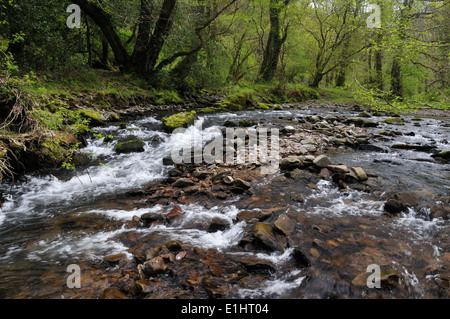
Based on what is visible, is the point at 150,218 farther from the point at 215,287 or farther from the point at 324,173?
the point at 324,173

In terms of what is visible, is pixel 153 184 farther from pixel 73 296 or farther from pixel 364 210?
pixel 364 210

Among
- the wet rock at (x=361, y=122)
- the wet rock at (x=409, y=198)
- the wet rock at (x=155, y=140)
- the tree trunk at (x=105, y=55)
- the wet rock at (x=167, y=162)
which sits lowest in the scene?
the wet rock at (x=409, y=198)

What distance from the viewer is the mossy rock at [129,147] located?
621cm

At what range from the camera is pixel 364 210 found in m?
3.38

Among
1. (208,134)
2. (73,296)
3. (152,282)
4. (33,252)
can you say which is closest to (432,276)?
(152,282)

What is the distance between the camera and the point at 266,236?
2.66 meters

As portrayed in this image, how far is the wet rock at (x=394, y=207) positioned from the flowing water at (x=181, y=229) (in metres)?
0.08

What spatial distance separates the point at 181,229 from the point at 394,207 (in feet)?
10.1

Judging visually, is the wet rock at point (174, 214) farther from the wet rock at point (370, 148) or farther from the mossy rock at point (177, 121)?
the wet rock at point (370, 148)

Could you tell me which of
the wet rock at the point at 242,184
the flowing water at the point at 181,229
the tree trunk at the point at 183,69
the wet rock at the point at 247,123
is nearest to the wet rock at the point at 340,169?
the flowing water at the point at 181,229

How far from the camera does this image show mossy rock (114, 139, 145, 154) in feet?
20.4

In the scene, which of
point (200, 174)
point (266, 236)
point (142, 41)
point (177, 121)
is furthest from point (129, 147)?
point (142, 41)

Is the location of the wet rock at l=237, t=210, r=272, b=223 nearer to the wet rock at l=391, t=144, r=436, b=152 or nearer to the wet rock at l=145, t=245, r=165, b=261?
the wet rock at l=145, t=245, r=165, b=261

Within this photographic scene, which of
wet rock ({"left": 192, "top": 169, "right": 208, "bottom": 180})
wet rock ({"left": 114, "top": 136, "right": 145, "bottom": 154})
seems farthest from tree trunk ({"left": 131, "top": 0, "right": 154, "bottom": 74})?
wet rock ({"left": 192, "top": 169, "right": 208, "bottom": 180})
